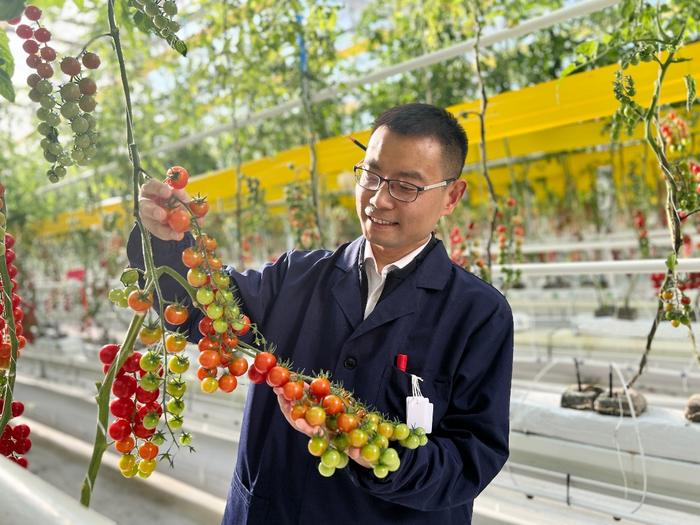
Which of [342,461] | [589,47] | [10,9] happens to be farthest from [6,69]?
[589,47]

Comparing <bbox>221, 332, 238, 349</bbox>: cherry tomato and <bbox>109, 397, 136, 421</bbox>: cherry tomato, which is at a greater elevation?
<bbox>221, 332, 238, 349</bbox>: cherry tomato

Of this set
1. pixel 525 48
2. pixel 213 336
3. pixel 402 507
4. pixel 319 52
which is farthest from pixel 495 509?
pixel 525 48

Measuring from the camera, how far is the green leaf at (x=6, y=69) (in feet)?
2.35

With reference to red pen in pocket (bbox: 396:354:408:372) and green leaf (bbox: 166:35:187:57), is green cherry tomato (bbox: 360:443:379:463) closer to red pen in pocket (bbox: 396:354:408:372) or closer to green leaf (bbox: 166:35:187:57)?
red pen in pocket (bbox: 396:354:408:372)

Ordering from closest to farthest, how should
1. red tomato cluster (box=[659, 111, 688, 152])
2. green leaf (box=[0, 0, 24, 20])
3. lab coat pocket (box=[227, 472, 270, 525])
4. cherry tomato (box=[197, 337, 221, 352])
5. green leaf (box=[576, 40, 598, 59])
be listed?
green leaf (box=[0, 0, 24, 20])
cherry tomato (box=[197, 337, 221, 352])
lab coat pocket (box=[227, 472, 270, 525])
green leaf (box=[576, 40, 598, 59])
red tomato cluster (box=[659, 111, 688, 152])

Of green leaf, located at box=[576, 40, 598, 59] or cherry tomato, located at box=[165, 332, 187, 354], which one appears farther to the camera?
green leaf, located at box=[576, 40, 598, 59]

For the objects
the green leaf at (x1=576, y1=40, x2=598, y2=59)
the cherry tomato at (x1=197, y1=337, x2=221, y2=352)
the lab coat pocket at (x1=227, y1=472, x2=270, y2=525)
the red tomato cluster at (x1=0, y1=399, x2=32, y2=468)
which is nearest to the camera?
the cherry tomato at (x1=197, y1=337, x2=221, y2=352)

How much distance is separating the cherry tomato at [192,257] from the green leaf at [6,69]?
1.11 feet

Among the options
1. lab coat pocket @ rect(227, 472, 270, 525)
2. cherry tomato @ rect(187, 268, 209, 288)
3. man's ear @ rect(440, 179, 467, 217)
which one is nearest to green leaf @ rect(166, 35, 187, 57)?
cherry tomato @ rect(187, 268, 209, 288)

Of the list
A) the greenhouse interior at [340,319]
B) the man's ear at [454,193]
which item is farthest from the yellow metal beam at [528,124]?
the man's ear at [454,193]

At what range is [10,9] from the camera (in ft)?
1.78

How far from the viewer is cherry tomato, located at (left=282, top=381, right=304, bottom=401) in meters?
0.63

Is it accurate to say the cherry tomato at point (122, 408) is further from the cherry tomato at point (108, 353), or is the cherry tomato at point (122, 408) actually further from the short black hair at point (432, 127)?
the short black hair at point (432, 127)

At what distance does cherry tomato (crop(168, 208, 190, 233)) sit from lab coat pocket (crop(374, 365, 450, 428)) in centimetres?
50
